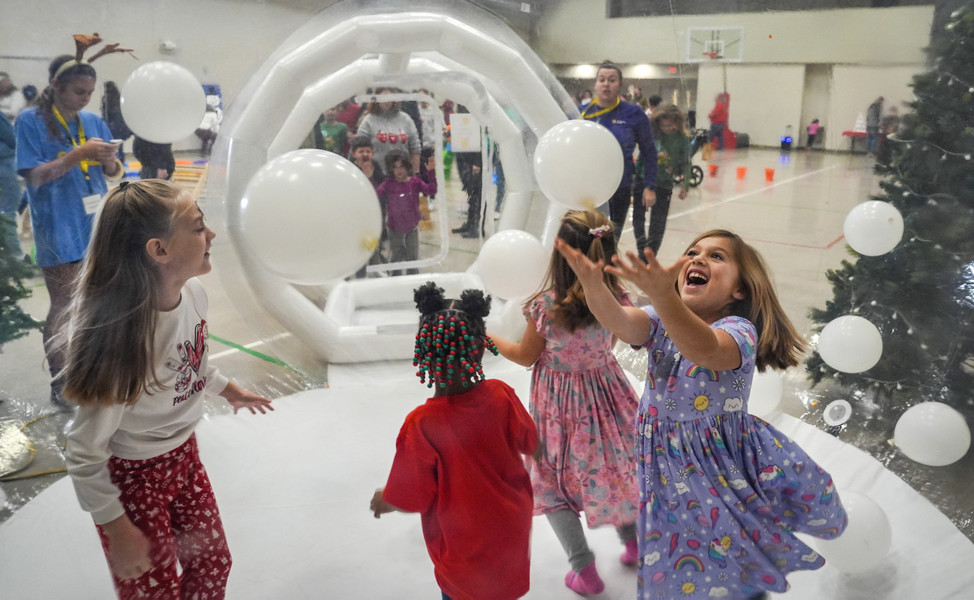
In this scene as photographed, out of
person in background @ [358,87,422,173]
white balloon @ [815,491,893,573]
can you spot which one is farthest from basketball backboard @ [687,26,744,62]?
white balloon @ [815,491,893,573]

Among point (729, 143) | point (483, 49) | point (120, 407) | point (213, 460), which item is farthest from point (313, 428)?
point (729, 143)

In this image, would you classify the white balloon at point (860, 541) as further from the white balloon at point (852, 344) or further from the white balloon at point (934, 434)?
the white balloon at point (852, 344)

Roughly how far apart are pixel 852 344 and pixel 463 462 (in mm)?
1488

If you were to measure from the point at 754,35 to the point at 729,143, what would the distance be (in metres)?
0.32

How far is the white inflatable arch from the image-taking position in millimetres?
1939

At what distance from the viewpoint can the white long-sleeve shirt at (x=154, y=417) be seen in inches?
47.2

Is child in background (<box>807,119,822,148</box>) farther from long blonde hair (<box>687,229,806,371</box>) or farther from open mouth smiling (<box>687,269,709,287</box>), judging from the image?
open mouth smiling (<box>687,269,709,287</box>)

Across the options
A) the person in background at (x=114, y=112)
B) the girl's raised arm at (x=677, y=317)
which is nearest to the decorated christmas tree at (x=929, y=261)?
the girl's raised arm at (x=677, y=317)

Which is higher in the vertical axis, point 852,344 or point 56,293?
point 56,293

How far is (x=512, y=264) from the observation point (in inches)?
73.3

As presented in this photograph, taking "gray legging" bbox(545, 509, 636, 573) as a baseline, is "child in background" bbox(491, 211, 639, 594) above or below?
above

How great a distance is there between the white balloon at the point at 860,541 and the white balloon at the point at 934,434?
18.3 inches

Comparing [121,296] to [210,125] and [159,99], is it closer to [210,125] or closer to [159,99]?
[159,99]

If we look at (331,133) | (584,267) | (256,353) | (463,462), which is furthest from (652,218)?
(256,353)
